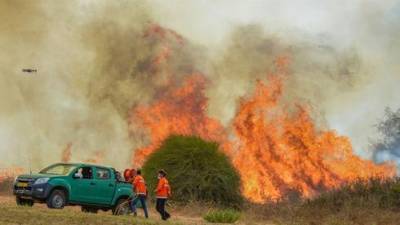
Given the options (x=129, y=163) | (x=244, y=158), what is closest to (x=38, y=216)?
(x=244, y=158)

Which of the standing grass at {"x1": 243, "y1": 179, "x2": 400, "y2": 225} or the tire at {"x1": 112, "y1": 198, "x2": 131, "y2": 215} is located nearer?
the tire at {"x1": 112, "y1": 198, "x2": 131, "y2": 215}

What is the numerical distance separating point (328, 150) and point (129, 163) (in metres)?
19.3

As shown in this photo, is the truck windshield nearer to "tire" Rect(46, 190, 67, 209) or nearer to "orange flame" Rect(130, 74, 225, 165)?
"tire" Rect(46, 190, 67, 209)

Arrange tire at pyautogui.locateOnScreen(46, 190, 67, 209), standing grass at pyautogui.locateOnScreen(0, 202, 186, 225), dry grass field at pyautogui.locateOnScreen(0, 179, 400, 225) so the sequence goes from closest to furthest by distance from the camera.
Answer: standing grass at pyautogui.locateOnScreen(0, 202, 186, 225)
tire at pyautogui.locateOnScreen(46, 190, 67, 209)
dry grass field at pyautogui.locateOnScreen(0, 179, 400, 225)

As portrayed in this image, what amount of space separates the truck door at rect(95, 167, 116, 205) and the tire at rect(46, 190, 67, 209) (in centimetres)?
155

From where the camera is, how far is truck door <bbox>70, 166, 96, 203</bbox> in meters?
25.4

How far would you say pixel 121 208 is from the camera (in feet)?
86.6

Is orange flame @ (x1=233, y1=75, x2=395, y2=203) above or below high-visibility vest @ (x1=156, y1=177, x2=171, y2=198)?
above

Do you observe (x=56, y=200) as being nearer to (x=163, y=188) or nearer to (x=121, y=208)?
(x=121, y=208)

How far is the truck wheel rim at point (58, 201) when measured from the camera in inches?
970

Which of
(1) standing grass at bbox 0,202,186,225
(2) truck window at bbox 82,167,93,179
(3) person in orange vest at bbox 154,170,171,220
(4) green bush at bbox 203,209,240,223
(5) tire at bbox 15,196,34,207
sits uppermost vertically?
(2) truck window at bbox 82,167,93,179

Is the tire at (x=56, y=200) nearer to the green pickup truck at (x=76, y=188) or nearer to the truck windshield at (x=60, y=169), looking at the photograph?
the green pickup truck at (x=76, y=188)

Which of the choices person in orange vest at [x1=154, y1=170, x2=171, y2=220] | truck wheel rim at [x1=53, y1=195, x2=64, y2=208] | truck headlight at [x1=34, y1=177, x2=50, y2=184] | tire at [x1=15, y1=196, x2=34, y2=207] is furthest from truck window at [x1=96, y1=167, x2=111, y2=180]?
person in orange vest at [x1=154, y1=170, x2=171, y2=220]

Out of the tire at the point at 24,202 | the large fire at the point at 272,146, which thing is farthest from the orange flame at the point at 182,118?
the tire at the point at 24,202
